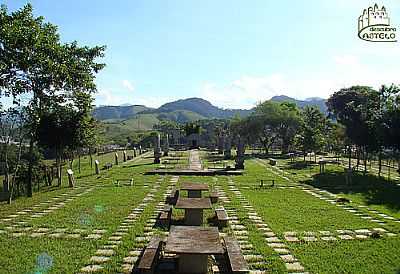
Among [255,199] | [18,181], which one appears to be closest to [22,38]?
[18,181]

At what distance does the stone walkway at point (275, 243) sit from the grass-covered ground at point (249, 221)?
0.44ft

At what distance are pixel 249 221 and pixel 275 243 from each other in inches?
94.3

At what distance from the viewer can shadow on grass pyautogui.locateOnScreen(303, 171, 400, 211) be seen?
16.6 m

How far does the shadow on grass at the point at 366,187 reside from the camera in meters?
16.6

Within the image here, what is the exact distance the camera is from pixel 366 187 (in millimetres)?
20453

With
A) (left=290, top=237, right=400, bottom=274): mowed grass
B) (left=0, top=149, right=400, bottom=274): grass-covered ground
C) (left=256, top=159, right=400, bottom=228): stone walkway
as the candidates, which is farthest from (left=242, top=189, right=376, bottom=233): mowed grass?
(left=290, top=237, right=400, bottom=274): mowed grass

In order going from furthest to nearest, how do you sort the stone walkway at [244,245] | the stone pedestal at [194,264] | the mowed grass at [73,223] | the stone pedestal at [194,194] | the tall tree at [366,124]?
1. the tall tree at [366,124]
2. the stone pedestal at [194,194]
3. the mowed grass at [73,223]
4. the stone walkway at [244,245]
5. the stone pedestal at [194,264]

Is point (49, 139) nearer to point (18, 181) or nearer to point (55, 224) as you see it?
point (18, 181)

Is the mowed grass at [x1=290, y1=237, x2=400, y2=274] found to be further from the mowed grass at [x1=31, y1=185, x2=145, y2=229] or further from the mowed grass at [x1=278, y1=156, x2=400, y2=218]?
the mowed grass at [x1=31, y1=185, x2=145, y2=229]

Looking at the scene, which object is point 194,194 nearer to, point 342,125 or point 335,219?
point 335,219

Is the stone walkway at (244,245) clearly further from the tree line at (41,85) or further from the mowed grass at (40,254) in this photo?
the tree line at (41,85)

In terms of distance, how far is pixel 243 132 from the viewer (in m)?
51.1

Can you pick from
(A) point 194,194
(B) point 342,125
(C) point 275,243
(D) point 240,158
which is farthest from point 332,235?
(B) point 342,125

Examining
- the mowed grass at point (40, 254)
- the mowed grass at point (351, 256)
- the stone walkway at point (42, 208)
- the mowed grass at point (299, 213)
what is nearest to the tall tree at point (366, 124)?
the mowed grass at point (299, 213)
